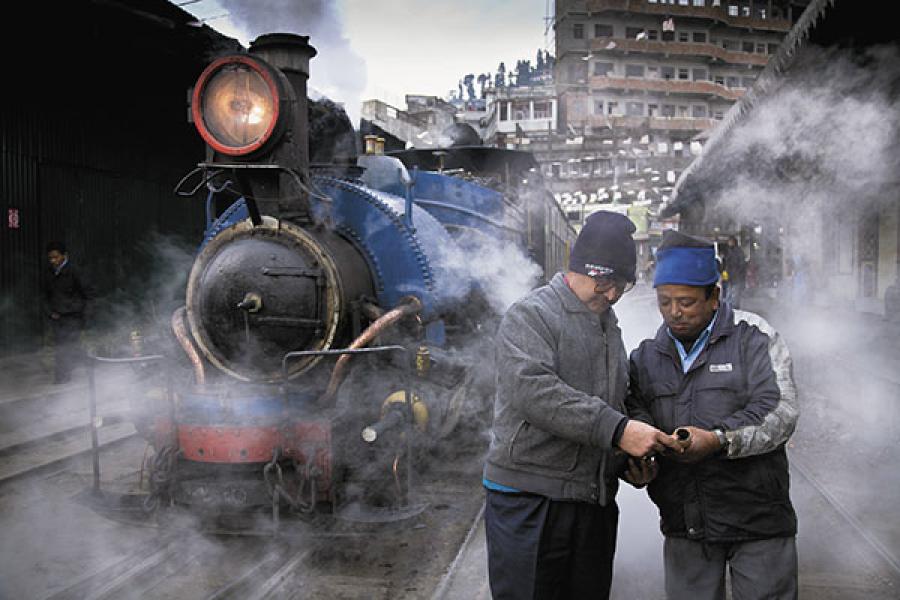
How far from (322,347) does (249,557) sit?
1.25 m

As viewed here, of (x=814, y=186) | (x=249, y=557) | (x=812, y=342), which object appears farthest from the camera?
(x=814, y=186)

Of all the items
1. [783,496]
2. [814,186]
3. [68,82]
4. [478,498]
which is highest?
[68,82]

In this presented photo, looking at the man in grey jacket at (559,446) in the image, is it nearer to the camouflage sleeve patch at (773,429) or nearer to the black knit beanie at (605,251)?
the black knit beanie at (605,251)

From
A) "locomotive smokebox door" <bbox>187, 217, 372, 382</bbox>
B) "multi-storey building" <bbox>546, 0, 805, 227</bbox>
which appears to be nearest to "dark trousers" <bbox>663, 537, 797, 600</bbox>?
"locomotive smokebox door" <bbox>187, 217, 372, 382</bbox>

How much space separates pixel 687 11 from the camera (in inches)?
2317

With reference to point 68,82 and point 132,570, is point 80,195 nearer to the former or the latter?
point 68,82

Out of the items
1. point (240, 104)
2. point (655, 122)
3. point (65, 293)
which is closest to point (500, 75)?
point (655, 122)

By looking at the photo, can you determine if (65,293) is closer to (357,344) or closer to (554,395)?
(357,344)

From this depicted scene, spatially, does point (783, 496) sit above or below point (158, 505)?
above

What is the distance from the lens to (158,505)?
13.4ft

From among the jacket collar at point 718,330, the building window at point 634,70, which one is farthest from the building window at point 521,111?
the jacket collar at point 718,330

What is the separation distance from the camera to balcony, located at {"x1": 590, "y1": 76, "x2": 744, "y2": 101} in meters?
56.8

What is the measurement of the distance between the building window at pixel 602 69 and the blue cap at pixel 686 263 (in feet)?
192

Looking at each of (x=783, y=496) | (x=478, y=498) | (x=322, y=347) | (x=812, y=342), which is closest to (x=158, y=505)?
(x=322, y=347)
